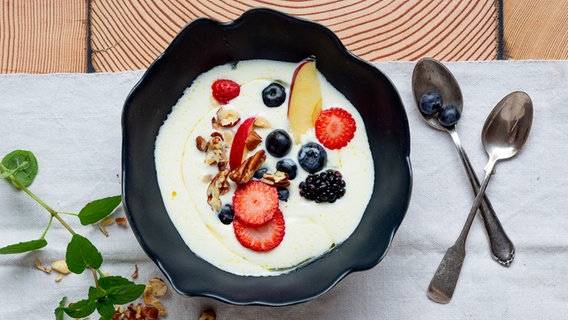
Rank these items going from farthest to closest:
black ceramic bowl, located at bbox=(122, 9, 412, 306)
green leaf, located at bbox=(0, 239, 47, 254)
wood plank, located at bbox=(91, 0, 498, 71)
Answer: wood plank, located at bbox=(91, 0, 498, 71) → green leaf, located at bbox=(0, 239, 47, 254) → black ceramic bowl, located at bbox=(122, 9, 412, 306)

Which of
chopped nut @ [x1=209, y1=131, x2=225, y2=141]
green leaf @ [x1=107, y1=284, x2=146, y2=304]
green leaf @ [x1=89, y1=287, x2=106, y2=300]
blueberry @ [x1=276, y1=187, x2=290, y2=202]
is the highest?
chopped nut @ [x1=209, y1=131, x2=225, y2=141]

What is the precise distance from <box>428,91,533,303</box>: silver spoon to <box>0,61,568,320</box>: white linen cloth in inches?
1.0

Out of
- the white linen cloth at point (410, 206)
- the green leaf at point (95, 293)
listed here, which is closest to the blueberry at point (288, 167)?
the white linen cloth at point (410, 206)

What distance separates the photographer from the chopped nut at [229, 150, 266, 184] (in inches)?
71.5

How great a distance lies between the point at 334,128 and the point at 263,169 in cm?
21

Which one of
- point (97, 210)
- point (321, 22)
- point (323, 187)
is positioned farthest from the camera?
point (321, 22)

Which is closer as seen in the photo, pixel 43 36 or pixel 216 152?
pixel 216 152

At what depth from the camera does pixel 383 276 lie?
1.96 m

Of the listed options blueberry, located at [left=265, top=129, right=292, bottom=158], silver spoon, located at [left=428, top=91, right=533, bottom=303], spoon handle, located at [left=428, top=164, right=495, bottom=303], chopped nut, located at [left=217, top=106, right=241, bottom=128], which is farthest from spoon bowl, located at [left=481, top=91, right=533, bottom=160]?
chopped nut, located at [left=217, top=106, right=241, bottom=128]

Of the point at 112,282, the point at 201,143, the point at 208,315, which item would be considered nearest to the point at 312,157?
the point at 201,143

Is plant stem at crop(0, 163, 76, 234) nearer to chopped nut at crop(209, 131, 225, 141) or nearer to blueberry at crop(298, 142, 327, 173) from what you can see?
chopped nut at crop(209, 131, 225, 141)

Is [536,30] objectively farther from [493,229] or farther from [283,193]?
[283,193]

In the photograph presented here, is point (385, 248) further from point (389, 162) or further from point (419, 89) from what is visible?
point (419, 89)

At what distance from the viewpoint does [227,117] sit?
1873mm
